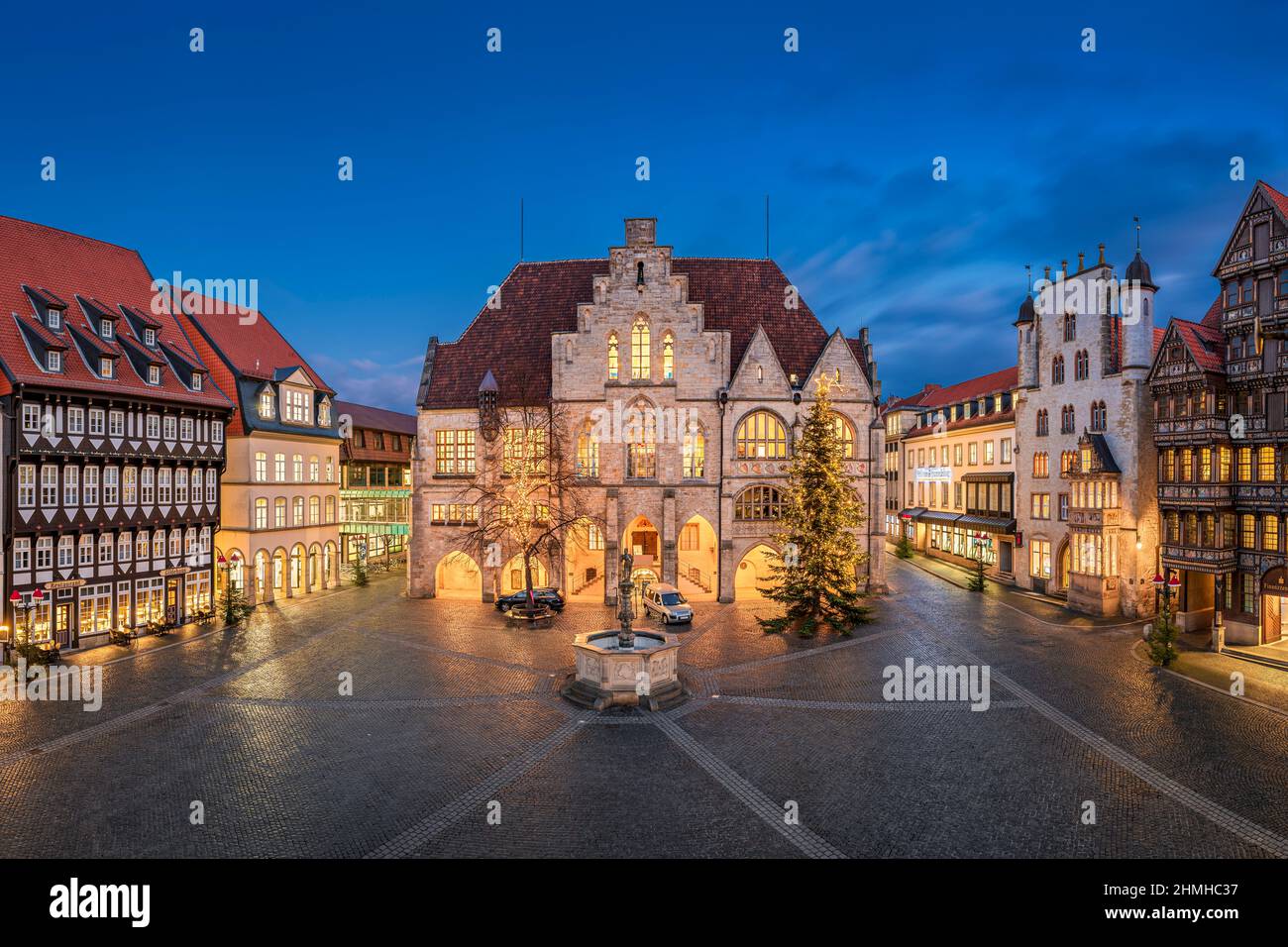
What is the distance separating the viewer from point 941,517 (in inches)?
2037

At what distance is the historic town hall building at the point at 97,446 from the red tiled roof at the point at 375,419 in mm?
17318

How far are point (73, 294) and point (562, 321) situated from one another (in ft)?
79.7

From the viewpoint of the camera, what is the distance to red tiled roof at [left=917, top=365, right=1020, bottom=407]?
159ft

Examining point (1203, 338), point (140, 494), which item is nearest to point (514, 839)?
point (140, 494)

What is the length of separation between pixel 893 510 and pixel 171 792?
60741 millimetres

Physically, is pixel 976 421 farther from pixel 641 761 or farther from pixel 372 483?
pixel 372 483

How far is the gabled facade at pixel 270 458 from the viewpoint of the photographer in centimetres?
3566

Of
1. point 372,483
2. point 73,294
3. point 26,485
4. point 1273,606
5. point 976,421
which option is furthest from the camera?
point 372,483

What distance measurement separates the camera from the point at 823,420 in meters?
31.3

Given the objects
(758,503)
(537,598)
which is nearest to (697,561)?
(758,503)

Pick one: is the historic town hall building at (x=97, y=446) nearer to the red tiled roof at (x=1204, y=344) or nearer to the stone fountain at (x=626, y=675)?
the stone fountain at (x=626, y=675)

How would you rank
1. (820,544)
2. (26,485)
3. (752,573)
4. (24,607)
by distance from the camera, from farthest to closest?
(752,573) < (820,544) < (26,485) < (24,607)

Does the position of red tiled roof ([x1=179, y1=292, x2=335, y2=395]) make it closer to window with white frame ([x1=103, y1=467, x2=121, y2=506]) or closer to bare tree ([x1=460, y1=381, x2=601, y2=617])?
window with white frame ([x1=103, y1=467, x2=121, y2=506])

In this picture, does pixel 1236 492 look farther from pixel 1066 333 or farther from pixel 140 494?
pixel 140 494
